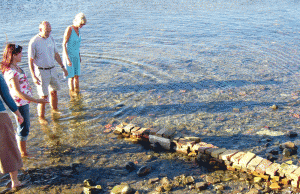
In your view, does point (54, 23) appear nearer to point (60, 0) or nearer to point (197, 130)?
point (60, 0)

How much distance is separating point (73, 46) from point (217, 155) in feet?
15.7

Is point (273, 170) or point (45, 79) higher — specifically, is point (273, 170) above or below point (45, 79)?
below

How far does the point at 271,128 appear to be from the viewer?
655 cm

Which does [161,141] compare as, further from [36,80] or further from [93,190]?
[36,80]

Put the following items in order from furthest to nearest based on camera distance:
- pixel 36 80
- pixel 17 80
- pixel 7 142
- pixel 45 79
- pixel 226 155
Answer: pixel 45 79, pixel 36 80, pixel 226 155, pixel 17 80, pixel 7 142

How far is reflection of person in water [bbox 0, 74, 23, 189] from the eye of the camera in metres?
4.48

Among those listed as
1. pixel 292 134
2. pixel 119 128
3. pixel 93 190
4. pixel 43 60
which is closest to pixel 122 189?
pixel 93 190

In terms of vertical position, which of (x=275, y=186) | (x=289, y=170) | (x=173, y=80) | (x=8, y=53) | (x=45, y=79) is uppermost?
(x=8, y=53)

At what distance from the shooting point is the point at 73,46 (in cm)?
792

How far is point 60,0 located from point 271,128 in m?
20.7

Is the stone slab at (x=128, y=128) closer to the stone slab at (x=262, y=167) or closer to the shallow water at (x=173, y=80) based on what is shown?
the shallow water at (x=173, y=80)

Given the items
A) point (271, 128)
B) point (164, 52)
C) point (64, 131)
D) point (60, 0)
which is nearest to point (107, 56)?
point (164, 52)

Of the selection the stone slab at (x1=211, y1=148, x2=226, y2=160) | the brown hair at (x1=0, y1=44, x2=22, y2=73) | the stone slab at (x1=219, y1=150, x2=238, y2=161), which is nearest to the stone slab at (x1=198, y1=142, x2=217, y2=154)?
the stone slab at (x1=211, y1=148, x2=226, y2=160)

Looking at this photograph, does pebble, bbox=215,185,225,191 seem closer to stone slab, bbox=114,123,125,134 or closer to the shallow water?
the shallow water
